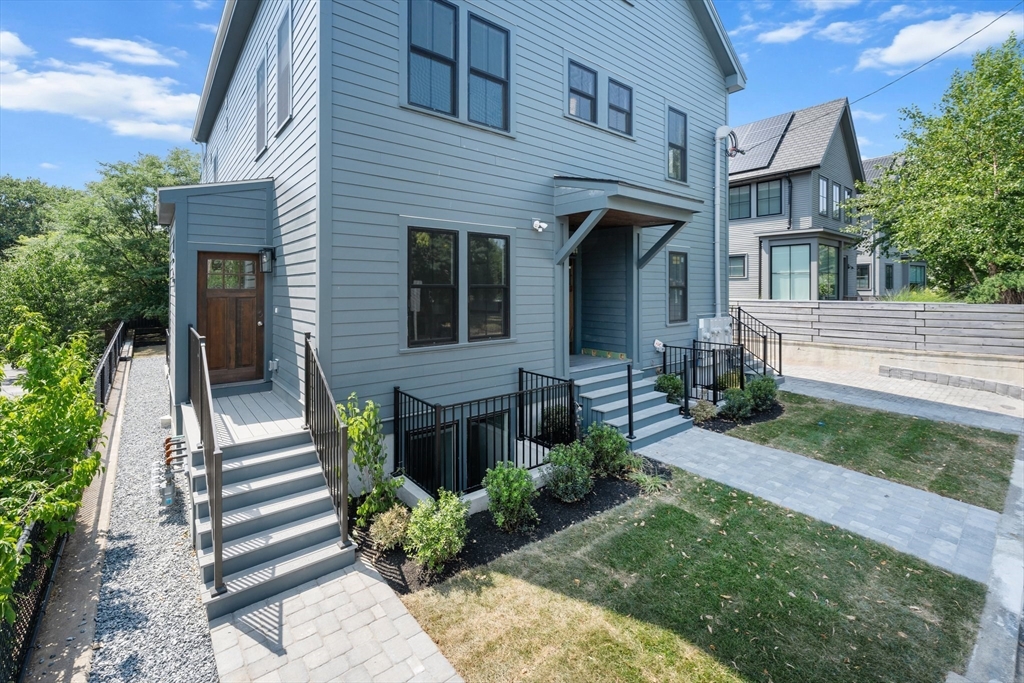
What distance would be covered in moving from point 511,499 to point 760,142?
21893 mm

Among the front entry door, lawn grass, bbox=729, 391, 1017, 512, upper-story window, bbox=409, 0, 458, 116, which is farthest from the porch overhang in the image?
the front entry door

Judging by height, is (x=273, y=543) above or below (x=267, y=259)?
below

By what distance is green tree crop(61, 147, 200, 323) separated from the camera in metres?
18.6

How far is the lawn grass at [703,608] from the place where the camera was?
328 cm

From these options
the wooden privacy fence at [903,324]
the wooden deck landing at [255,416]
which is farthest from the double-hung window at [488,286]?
the wooden privacy fence at [903,324]

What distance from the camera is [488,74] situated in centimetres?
708

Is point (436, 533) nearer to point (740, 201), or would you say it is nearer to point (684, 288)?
point (684, 288)

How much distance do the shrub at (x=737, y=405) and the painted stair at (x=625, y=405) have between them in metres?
1.08

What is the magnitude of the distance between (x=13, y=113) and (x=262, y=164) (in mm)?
54745

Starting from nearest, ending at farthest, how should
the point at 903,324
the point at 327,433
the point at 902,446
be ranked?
the point at 327,433
the point at 902,446
the point at 903,324

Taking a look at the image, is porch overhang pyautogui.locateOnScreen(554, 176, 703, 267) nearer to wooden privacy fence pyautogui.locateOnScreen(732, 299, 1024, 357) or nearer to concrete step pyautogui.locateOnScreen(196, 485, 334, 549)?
concrete step pyautogui.locateOnScreen(196, 485, 334, 549)

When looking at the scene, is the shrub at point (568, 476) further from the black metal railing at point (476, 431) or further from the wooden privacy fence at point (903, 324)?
the wooden privacy fence at point (903, 324)

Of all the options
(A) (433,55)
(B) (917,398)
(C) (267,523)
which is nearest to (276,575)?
(C) (267,523)

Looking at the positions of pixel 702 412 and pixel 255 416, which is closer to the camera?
pixel 255 416
